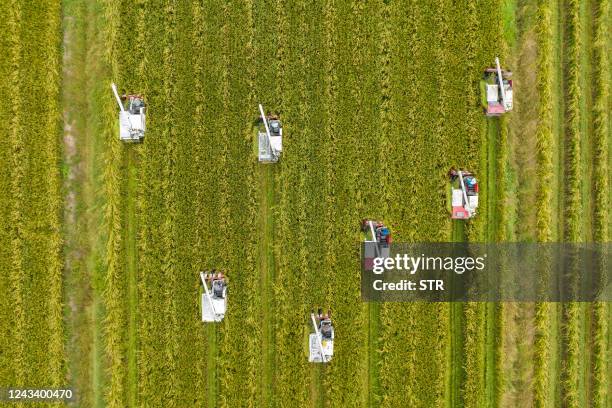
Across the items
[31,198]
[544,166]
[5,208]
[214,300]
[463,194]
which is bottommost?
[214,300]

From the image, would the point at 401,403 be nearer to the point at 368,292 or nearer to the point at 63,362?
the point at 368,292

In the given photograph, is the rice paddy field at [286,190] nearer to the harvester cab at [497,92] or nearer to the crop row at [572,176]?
the crop row at [572,176]

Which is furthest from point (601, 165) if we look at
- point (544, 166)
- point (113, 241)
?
point (113, 241)

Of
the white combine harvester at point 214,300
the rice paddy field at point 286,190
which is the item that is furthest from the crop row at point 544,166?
the white combine harvester at point 214,300

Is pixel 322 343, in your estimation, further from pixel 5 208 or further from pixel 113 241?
pixel 5 208

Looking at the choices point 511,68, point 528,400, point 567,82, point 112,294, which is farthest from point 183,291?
point 567,82

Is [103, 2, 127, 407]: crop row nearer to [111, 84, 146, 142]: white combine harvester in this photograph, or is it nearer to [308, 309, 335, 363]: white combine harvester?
[111, 84, 146, 142]: white combine harvester

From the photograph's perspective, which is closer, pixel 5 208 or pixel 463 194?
pixel 5 208

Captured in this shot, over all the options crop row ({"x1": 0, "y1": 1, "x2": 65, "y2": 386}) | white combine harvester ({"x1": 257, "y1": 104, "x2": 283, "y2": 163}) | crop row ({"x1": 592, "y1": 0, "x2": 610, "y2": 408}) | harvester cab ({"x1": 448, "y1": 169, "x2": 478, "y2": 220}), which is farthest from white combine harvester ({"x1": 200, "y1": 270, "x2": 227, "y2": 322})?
crop row ({"x1": 592, "y1": 0, "x2": 610, "y2": 408})
